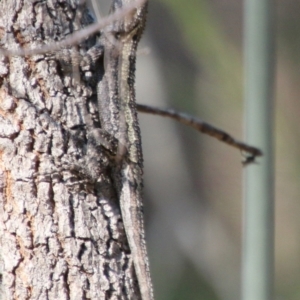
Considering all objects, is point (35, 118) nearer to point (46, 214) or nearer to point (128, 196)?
point (46, 214)

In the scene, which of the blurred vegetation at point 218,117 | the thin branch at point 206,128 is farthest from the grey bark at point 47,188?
the blurred vegetation at point 218,117

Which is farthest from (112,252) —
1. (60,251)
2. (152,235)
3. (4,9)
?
(152,235)

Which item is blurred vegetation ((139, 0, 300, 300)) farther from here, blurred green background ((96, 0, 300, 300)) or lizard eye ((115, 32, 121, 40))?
lizard eye ((115, 32, 121, 40))

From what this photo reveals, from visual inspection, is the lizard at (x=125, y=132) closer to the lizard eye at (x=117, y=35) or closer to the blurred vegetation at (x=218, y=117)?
the lizard eye at (x=117, y=35)

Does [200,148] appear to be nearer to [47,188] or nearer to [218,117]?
[218,117]

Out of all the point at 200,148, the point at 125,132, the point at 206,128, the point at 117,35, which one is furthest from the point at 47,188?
the point at 200,148
